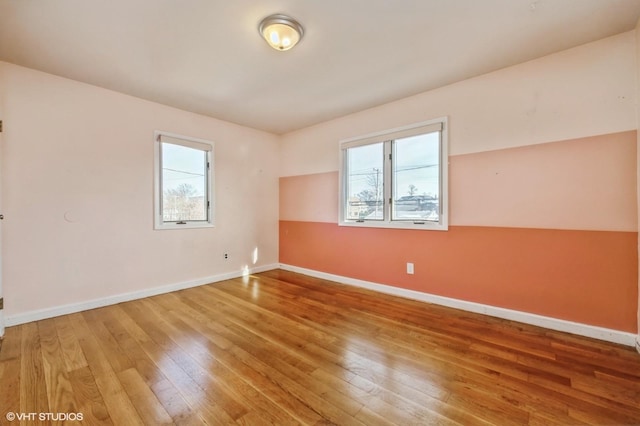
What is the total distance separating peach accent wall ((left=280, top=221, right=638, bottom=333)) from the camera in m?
2.29

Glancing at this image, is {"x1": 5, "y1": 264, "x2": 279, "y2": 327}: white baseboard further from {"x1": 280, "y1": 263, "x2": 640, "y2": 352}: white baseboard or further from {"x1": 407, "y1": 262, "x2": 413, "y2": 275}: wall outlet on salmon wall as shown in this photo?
{"x1": 407, "y1": 262, "x2": 413, "y2": 275}: wall outlet on salmon wall

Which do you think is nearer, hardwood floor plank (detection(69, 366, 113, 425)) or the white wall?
hardwood floor plank (detection(69, 366, 113, 425))

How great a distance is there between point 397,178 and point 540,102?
1.61 metres

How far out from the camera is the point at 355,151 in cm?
411

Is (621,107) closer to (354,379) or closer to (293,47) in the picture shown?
(293,47)

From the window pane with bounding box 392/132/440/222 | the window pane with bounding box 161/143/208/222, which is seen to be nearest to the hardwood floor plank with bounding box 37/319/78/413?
the window pane with bounding box 161/143/208/222

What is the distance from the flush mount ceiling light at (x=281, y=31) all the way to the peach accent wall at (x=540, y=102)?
185 cm

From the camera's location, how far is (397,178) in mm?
3619

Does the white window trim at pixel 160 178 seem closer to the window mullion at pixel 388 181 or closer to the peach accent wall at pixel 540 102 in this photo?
the window mullion at pixel 388 181

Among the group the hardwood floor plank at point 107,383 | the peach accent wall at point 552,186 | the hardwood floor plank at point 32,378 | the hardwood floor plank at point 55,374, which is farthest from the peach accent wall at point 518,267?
the hardwood floor plank at point 32,378

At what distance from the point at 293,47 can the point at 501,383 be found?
3.02 m

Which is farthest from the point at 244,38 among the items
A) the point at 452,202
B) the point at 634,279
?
the point at 634,279

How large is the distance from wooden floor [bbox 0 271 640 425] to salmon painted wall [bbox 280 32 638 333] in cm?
39

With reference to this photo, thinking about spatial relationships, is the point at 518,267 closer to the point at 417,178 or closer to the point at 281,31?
the point at 417,178
